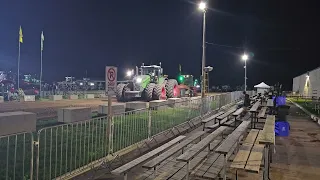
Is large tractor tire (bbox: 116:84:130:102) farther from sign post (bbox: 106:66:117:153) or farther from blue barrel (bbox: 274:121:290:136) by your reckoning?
sign post (bbox: 106:66:117:153)

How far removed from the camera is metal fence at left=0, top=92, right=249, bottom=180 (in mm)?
5559

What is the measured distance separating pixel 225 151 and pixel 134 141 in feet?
13.3

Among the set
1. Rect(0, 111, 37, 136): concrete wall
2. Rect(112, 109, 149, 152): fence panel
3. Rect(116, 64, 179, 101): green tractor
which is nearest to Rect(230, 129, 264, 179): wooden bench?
Rect(112, 109, 149, 152): fence panel

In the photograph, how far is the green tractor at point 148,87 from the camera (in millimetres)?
22984

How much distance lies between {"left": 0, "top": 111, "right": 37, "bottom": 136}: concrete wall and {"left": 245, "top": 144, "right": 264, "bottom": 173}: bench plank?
7524mm

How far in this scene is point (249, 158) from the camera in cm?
533

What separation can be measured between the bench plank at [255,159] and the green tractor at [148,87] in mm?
16646

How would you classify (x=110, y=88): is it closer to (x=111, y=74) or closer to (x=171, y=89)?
(x=111, y=74)

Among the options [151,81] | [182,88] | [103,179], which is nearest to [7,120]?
[103,179]

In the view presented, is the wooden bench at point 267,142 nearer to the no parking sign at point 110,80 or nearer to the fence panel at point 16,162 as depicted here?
the no parking sign at point 110,80

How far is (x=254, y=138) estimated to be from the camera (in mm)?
7145

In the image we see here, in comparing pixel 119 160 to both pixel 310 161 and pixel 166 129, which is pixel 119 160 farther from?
pixel 310 161

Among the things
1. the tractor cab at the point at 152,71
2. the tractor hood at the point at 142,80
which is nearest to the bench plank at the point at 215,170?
the tractor hood at the point at 142,80

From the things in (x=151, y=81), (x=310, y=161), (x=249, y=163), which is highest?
(x=151, y=81)
